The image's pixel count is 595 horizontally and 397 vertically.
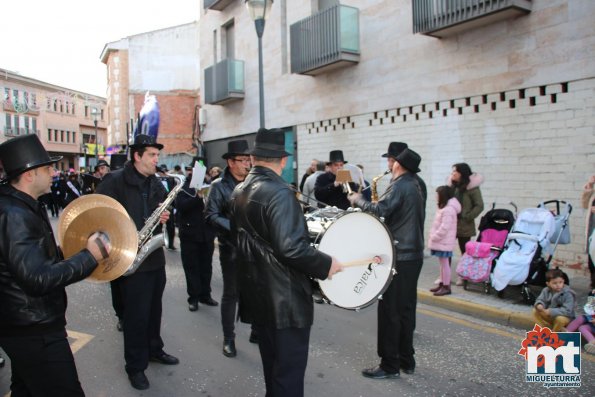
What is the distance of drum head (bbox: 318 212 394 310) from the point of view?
A: 3221 mm

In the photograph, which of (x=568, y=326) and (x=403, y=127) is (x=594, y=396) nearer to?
(x=568, y=326)

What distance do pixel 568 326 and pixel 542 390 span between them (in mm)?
1357

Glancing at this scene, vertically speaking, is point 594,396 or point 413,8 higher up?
point 413,8

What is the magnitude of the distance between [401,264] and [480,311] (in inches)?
98.3

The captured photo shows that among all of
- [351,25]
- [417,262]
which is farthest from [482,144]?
[417,262]

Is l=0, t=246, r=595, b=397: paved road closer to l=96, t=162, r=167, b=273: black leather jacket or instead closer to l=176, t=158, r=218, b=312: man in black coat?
l=176, t=158, r=218, b=312: man in black coat

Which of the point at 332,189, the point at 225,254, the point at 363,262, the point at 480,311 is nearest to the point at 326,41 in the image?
the point at 332,189

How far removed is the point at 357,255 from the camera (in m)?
3.36

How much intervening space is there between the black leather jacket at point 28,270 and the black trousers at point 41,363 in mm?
53

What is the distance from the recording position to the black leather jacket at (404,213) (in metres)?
4.31

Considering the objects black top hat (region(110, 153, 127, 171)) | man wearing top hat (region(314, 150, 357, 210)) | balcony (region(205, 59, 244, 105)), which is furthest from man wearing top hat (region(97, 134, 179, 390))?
balcony (region(205, 59, 244, 105))

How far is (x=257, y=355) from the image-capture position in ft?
16.0

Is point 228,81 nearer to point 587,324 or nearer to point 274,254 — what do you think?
point 587,324

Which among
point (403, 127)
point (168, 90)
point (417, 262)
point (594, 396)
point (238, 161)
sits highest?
point (168, 90)
